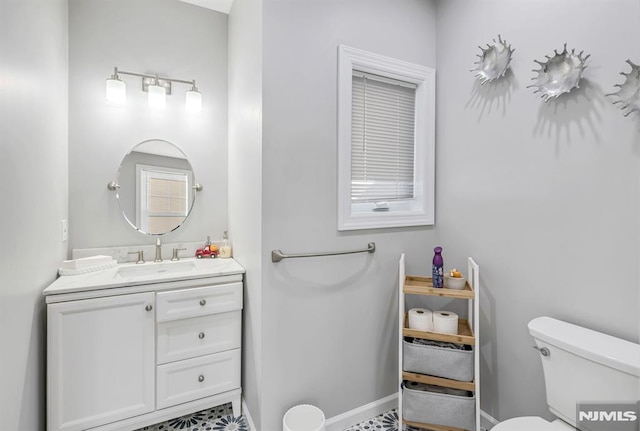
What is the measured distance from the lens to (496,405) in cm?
163

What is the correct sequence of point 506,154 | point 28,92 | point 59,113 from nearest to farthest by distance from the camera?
point 28,92 < point 506,154 < point 59,113

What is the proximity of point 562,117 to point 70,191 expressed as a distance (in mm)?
2700

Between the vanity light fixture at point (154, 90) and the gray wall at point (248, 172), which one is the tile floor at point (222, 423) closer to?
the gray wall at point (248, 172)

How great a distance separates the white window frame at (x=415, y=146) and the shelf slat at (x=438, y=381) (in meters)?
0.81

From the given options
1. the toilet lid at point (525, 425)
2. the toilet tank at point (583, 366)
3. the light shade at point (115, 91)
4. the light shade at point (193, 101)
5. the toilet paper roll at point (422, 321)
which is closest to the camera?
the toilet tank at point (583, 366)

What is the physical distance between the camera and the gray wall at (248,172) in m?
1.50

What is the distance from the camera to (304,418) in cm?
154

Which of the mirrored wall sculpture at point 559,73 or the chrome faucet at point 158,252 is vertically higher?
the mirrored wall sculpture at point 559,73

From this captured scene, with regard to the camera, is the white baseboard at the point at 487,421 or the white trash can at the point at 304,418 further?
the white baseboard at the point at 487,421

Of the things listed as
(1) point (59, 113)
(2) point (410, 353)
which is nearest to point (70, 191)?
(1) point (59, 113)

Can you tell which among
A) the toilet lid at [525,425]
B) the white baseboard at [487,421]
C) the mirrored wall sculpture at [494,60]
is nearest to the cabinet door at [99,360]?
the toilet lid at [525,425]

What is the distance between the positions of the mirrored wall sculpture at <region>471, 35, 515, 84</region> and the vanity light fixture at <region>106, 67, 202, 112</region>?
1787 mm

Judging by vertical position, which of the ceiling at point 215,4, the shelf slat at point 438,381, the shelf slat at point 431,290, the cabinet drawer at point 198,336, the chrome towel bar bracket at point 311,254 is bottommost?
the shelf slat at point 438,381

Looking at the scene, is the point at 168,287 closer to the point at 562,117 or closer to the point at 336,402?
the point at 336,402
